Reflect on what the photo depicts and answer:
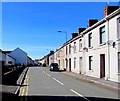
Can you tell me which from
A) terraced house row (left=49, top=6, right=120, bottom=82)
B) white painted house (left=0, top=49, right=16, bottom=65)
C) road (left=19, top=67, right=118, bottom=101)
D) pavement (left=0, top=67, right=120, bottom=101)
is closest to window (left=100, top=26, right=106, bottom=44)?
terraced house row (left=49, top=6, right=120, bottom=82)

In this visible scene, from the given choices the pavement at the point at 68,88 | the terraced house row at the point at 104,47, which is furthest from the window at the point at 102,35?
the pavement at the point at 68,88

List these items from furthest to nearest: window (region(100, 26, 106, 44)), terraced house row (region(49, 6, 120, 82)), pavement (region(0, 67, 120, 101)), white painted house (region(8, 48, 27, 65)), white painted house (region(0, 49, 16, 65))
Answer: white painted house (region(8, 48, 27, 65))
white painted house (region(0, 49, 16, 65))
window (region(100, 26, 106, 44))
terraced house row (region(49, 6, 120, 82))
pavement (region(0, 67, 120, 101))

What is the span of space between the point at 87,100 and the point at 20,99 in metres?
3.32

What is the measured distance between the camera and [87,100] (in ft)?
32.0

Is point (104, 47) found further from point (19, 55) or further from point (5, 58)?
point (19, 55)

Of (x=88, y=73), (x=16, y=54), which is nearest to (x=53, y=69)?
(x=88, y=73)

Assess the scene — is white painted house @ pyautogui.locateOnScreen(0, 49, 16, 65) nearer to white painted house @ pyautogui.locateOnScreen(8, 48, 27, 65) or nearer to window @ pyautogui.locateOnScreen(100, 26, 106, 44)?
white painted house @ pyautogui.locateOnScreen(8, 48, 27, 65)

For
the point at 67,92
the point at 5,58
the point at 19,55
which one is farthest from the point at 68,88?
the point at 19,55

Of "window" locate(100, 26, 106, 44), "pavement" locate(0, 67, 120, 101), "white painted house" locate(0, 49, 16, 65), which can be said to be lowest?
"pavement" locate(0, 67, 120, 101)

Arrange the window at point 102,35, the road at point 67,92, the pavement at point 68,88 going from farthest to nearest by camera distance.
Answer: the window at point 102,35, the pavement at point 68,88, the road at point 67,92

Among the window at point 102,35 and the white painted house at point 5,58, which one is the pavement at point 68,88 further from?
the white painted house at point 5,58

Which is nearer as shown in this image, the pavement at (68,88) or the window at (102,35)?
the pavement at (68,88)

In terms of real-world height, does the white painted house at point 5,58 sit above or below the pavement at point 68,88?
above

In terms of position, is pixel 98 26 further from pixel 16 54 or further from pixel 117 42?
pixel 16 54
